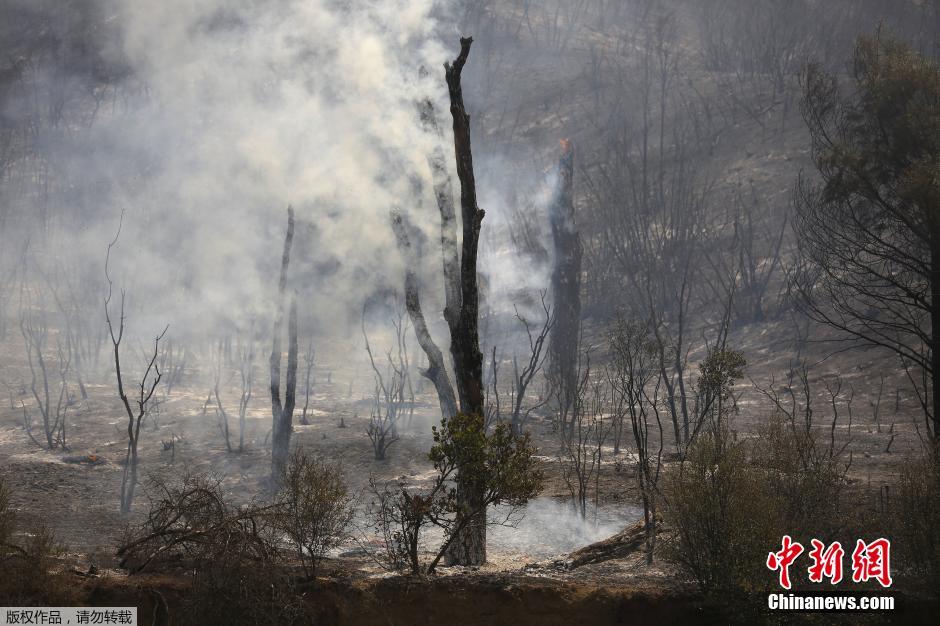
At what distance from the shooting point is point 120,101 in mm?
49938

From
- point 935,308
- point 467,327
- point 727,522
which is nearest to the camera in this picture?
point 727,522

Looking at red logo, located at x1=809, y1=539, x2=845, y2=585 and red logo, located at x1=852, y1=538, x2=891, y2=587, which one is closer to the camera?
red logo, located at x1=809, y1=539, x2=845, y2=585

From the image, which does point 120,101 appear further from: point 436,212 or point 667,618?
point 667,618

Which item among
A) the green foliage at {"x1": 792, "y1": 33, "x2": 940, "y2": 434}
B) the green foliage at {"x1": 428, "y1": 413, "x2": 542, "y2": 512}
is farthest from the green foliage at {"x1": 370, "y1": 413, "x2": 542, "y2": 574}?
the green foliage at {"x1": 792, "y1": 33, "x2": 940, "y2": 434}

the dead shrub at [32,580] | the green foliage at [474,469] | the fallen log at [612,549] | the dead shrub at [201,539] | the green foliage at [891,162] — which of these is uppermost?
the green foliage at [891,162]

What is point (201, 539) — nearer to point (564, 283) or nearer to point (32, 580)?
point (32, 580)

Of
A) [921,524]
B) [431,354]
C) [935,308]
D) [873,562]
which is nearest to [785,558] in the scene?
[873,562]

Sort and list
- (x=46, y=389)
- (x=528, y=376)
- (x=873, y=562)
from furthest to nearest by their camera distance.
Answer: (x=528, y=376) < (x=46, y=389) < (x=873, y=562)

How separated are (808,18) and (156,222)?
43034 millimetres

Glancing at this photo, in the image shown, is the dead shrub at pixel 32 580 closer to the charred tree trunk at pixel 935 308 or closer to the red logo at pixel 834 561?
the red logo at pixel 834 561

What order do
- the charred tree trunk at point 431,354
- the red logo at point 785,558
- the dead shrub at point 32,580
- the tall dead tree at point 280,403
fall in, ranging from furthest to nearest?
the tall dead tree at point 280,403 → the charred tree trunk at point 431,354 → the red logo at point 785,558 → the dead shrub at point 32,580

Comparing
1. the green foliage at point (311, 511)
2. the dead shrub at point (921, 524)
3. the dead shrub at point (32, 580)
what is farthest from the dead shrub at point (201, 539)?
the dead shrub at point (921, 524)

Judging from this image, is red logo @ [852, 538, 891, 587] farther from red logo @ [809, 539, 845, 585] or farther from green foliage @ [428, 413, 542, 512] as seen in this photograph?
green foliage @ [428, 413, 542, 512]

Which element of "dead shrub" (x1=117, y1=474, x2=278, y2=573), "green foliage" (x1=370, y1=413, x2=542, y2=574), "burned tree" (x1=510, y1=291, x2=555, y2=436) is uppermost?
"burned tree" (x1=510, y1=291, x2=555, y2=436)
